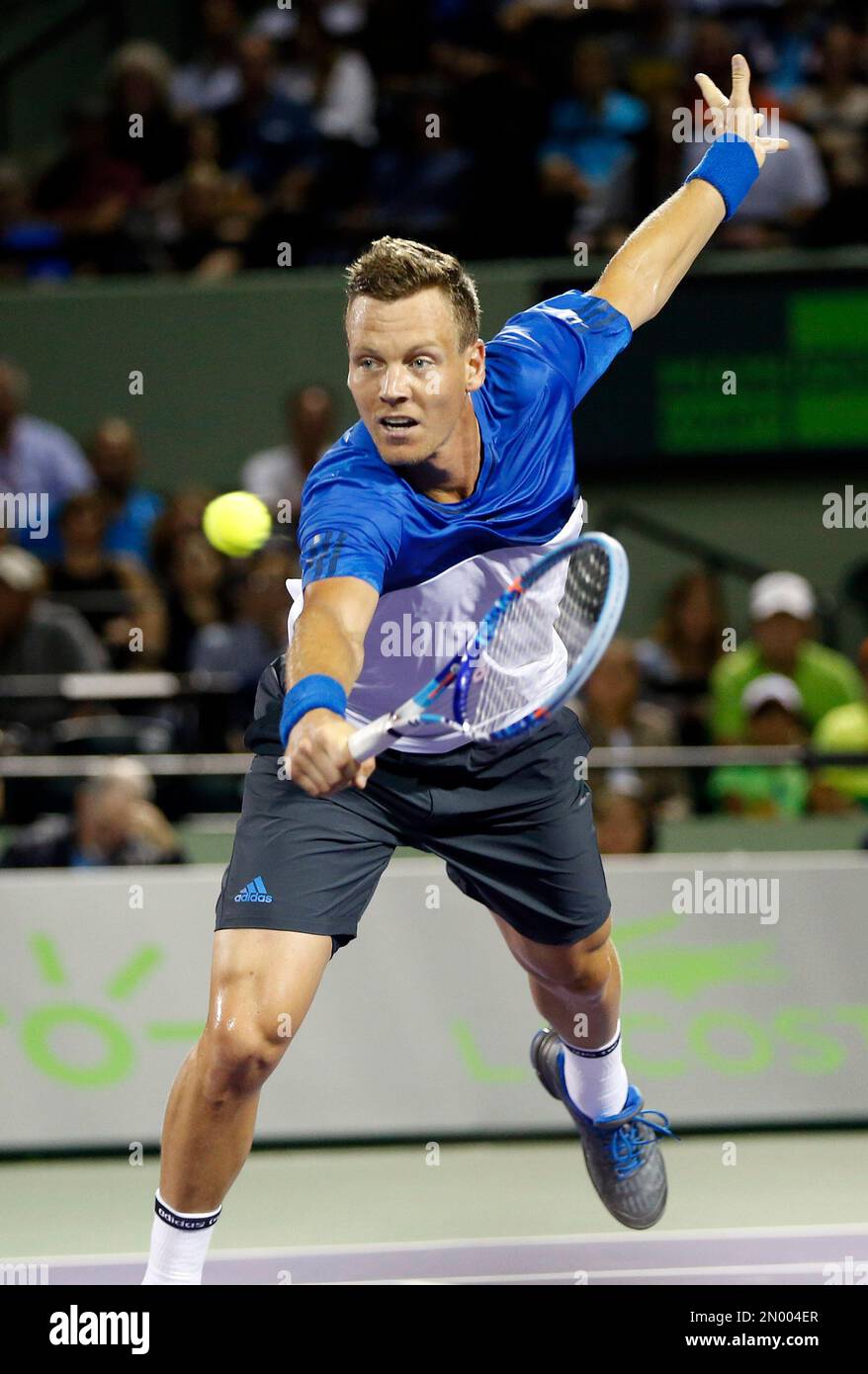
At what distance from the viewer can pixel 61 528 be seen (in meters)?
7.97

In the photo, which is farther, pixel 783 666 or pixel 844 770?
pixel 783 666

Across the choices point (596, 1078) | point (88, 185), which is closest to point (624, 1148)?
point (596, 1078)

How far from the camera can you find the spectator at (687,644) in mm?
7914

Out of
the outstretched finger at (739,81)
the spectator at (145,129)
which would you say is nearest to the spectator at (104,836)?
the outstretched finger at (739,81)

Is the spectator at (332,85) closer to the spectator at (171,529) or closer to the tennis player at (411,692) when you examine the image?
the spectator at (171,529)

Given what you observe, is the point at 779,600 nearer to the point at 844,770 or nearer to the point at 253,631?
the point at 844,770

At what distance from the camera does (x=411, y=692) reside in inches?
157

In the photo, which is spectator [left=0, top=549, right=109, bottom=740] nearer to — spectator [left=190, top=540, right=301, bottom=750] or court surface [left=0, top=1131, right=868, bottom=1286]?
spectator [left=190, top=540, right=301, bottom=750]

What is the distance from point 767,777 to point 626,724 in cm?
59

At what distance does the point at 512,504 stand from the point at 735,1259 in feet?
6.55

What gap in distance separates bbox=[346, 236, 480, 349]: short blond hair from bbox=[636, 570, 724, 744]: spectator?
4.25m

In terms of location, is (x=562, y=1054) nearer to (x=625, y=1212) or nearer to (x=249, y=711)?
(x=625, y=1212)

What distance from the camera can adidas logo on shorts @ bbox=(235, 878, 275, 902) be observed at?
3.78 meters
